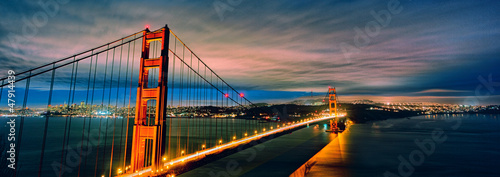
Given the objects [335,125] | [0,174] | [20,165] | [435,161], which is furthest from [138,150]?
[335,125]

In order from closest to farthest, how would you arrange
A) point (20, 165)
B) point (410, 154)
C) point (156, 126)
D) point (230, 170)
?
1. point (156, 126)
2. point (230, 170)
3. point (20, 165)
4. point (410, 154)

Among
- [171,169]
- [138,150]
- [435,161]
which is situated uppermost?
[138,150]

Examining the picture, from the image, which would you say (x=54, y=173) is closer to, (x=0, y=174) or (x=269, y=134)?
(x=0, y=174)

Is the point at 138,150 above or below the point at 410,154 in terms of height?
above

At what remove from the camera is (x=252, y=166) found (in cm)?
3253

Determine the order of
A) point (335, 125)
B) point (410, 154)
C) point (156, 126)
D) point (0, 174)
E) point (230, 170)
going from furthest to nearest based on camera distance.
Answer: point (335, 125), point (410, 154), point (230, 170), point (0, 174), point (156, 126)

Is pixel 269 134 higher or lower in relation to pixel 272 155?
higher

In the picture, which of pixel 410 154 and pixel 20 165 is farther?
pixel 410 154

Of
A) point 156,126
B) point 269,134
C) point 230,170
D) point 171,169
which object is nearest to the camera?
point 156,126

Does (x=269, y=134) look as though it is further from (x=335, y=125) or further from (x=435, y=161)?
(x=335, y=125)

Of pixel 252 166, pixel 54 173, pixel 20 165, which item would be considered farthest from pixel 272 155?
pixel 20 165

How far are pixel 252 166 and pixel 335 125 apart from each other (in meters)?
52.8

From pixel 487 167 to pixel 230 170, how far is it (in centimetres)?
3556

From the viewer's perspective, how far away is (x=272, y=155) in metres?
41.2
